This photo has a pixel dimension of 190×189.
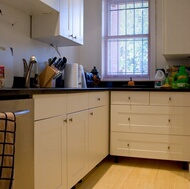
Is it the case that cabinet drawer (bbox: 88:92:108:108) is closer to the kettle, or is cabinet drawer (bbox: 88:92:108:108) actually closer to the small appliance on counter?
the kettle

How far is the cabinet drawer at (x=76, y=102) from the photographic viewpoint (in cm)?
193

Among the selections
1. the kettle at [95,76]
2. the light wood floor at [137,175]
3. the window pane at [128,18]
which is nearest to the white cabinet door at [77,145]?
the light wood floor at [137,175]

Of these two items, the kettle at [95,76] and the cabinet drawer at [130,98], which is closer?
the cabinet drawer at [130,98]

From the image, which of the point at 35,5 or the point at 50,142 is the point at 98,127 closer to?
the point at 50,142

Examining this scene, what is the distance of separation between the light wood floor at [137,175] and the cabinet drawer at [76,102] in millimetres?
747

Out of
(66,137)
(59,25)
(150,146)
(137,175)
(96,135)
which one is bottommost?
(137,175)

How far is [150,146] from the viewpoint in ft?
9.50

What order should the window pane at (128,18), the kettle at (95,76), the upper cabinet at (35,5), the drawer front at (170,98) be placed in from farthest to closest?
the window pane at (128,18), the kettle at (95,76), the drawer front at (170,98), the upper cabinet at (35,5)

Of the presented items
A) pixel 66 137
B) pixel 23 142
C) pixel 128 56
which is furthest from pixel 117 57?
pixel 23 142

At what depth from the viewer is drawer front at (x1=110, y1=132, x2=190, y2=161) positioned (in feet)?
9.15

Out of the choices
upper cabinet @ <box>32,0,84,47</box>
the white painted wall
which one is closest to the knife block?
the white painted wall

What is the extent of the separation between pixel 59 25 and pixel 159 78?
5.26 ft

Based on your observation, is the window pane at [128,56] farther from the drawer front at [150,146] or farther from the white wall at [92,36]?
the drawer front at [150,146]

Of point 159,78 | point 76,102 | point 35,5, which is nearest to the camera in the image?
point 76,102
